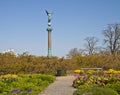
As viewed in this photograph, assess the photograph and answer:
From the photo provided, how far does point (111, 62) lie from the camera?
41625 mm

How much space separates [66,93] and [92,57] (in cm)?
2697

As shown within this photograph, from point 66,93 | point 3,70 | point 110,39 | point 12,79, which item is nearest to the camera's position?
point 66,93

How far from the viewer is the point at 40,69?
35.8 metres

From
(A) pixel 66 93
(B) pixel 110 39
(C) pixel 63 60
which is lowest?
(A) pixel 66 93

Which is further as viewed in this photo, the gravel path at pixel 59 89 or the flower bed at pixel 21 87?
the gravel path at pixel 59 89

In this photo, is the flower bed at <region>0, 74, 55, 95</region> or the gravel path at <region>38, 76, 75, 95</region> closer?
the flower bed at <region>0, 74, 55, 95</region>

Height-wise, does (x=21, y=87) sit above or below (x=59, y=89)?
above

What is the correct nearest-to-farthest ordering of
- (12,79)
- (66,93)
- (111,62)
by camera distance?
(66,93) → (12,79) → (111,62)

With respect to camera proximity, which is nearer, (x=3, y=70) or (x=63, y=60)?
(x=3, y=70)

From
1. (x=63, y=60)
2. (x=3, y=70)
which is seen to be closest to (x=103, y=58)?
(x=63, y=60)

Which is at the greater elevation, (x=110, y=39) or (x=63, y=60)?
(x=110, y=39)

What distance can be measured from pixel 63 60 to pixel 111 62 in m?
6.18

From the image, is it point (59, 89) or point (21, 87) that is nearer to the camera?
point (21, 87)

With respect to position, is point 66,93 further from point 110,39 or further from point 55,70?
point 110,39
